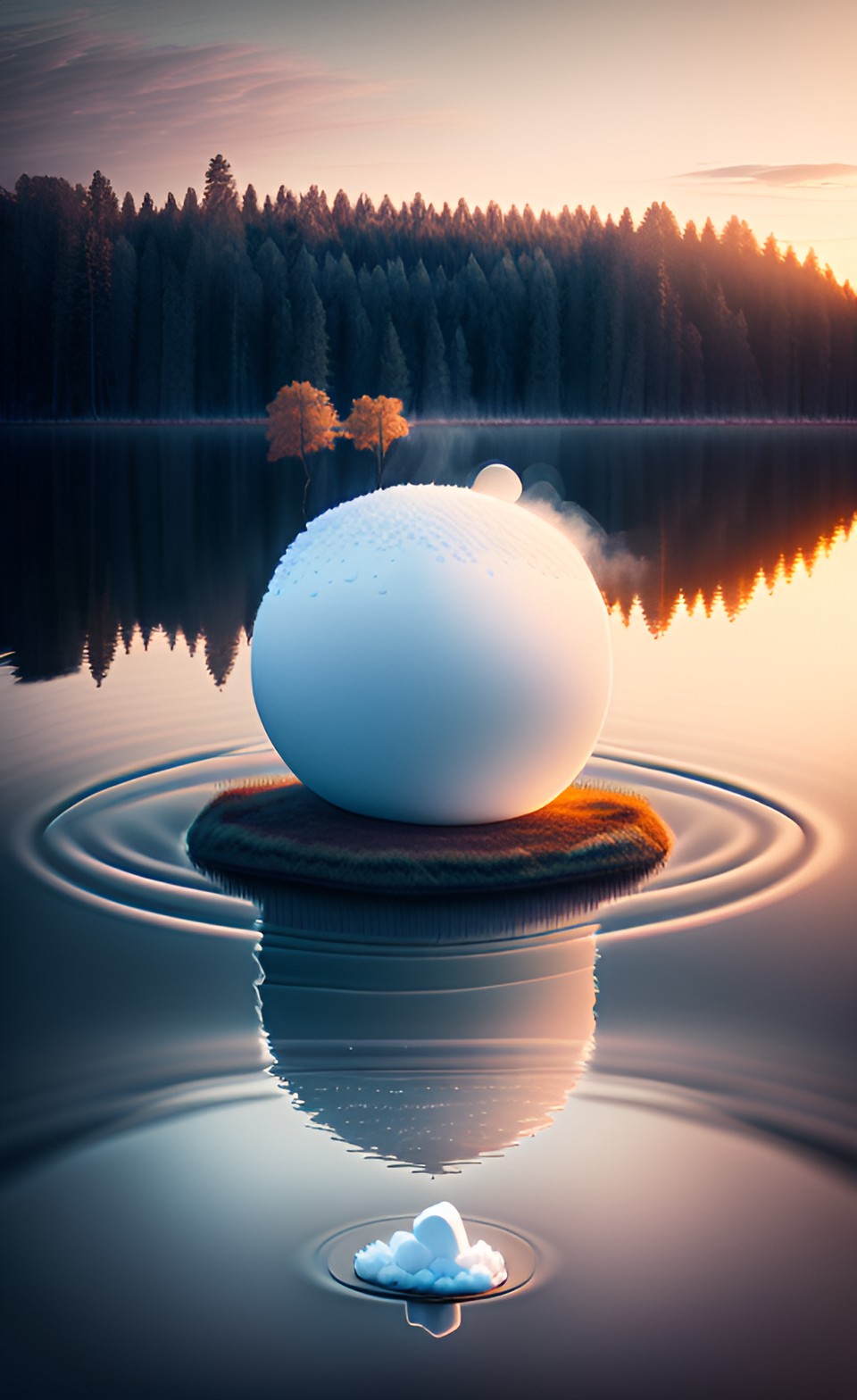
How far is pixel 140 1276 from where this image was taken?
6.93 m

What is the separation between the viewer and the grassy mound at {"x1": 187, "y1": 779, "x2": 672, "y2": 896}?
37.7 ft

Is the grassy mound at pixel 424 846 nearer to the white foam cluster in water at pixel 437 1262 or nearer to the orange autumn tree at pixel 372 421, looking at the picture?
the white foam cluster in water at pixel 437 1262

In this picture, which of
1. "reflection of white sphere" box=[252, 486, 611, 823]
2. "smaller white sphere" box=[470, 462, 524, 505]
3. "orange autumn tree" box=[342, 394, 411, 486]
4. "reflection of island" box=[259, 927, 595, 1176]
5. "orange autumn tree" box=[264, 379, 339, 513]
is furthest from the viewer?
"orange autumn tree" box=[342, 394, 411, 486]

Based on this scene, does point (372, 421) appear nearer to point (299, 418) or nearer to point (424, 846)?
point (299, 418)

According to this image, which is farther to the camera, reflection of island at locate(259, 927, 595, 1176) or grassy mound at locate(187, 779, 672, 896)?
grassy mound at locate(187, 779, 672, 896)

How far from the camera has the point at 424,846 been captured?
1173cm

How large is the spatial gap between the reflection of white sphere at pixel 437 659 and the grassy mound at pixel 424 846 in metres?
0.24

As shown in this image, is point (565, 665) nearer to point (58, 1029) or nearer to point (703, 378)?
point (58, 1029)

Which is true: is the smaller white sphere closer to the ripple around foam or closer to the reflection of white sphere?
the ripple around foam

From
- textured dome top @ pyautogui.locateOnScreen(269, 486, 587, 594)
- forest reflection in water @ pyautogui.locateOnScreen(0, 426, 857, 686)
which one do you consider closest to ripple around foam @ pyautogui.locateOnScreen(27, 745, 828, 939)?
textured dome top @ pyautogui.locateOnScreen(269, 486, 587, 594)

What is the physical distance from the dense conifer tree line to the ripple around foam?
81.5 m

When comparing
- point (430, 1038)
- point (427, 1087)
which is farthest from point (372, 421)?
point (427, 1087)

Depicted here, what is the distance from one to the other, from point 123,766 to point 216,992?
5427 mm

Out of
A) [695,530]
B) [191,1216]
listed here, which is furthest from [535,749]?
[695,530]
